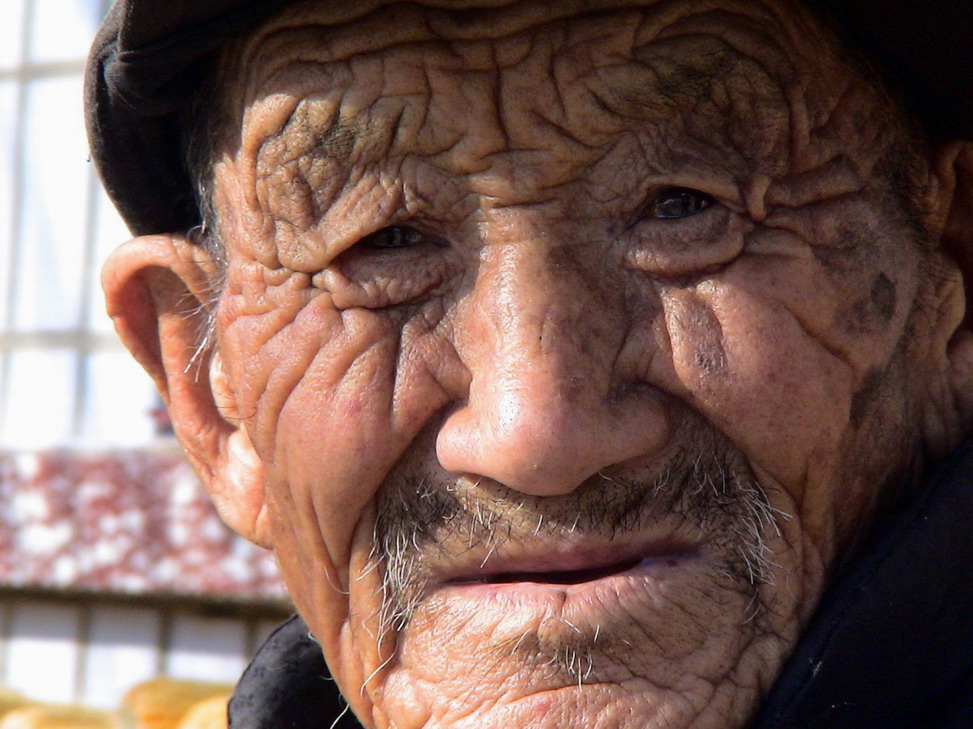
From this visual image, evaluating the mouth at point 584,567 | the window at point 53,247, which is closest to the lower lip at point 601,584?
the mouth at point 584,567

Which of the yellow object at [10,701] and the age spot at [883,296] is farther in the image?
the yellow object at [10,701]

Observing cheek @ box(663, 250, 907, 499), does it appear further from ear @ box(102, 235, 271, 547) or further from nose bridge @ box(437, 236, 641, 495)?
ear @ box(102, 235, 271, 547)

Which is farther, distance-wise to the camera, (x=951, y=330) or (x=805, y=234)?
(x=951, y=330)

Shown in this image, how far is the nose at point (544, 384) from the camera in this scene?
1.78 meters

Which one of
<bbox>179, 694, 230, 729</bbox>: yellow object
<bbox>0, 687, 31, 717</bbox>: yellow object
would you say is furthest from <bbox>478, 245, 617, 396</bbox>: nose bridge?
<bbox>0, 687, 31, 717</bbox>: yellow object

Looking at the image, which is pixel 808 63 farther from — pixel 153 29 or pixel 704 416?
pixel 153 29

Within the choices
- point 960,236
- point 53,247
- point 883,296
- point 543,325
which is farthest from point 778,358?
point 53,247

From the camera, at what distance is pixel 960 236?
2125 millimetres

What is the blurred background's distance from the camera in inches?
195

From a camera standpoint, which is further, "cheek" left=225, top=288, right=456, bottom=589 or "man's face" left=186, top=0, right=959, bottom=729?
"cheek" left=225, top=288, right=456, bottom=589

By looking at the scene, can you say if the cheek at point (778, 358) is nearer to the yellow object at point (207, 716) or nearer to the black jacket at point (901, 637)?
the black jacket at point (901, 637)

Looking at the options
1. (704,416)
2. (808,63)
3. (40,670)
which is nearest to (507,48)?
(808,63)

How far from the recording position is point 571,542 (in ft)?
6.04

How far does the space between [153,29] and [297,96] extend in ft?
0.86
